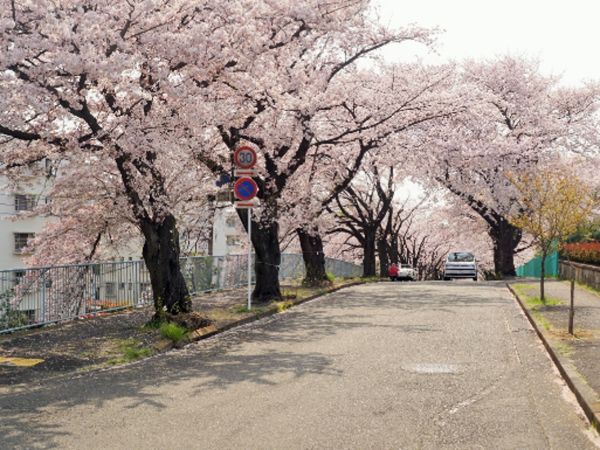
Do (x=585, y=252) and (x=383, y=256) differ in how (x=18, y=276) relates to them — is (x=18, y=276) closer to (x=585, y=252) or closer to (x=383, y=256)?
(x=585, y=252)

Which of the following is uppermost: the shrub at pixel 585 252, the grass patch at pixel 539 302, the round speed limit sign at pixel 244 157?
the round speed limit sign at pixel 244 157

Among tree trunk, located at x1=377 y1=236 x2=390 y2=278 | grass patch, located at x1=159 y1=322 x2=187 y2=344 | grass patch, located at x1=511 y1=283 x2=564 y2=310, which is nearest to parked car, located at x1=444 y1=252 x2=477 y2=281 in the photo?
tree trunk, located at x1=377 y1=236 x2=390 y2=278

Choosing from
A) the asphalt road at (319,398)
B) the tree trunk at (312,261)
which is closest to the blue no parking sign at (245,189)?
the asphalt road at (319,398)

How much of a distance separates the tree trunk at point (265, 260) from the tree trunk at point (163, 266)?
15.1 ft

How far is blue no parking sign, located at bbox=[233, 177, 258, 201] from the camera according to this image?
16141 millimetres

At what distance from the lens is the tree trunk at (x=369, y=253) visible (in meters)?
36.6

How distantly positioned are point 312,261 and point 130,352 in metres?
15.3

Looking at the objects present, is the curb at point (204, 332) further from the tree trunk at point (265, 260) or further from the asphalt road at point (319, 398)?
the tree trunk at point (265, 260)

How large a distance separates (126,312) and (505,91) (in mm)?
29274

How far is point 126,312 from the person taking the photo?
16156mm

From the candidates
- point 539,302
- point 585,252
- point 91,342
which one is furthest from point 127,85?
point 585,252

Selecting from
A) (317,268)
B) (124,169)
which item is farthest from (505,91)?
(124,169)

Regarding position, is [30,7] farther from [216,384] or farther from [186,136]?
[216,384]

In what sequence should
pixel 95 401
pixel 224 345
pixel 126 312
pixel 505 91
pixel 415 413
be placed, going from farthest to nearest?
1. pixel 505 91
2. pixel 126 312
3. pixel 224 345
4. pixel 95 401
5. pixel 415 413
